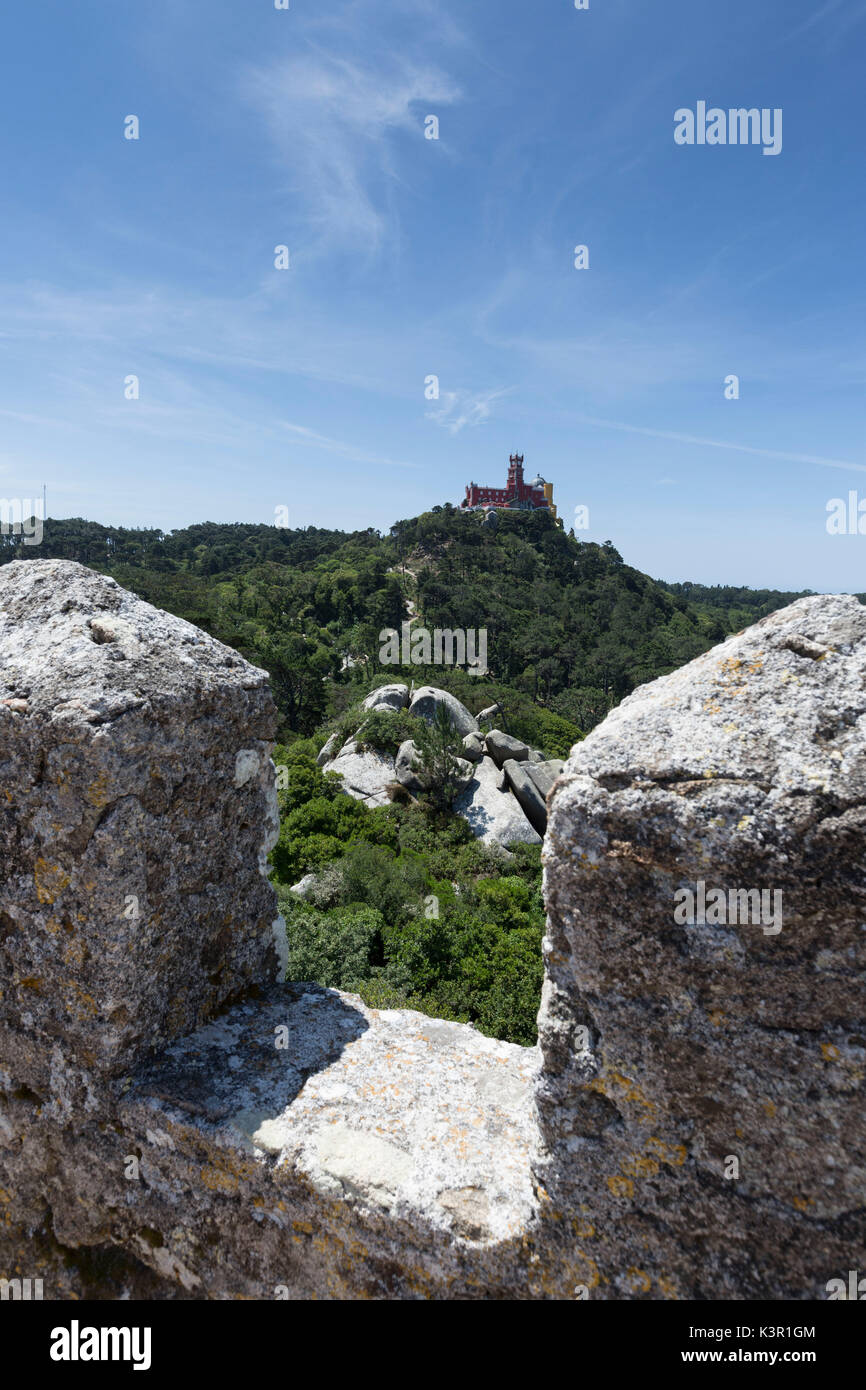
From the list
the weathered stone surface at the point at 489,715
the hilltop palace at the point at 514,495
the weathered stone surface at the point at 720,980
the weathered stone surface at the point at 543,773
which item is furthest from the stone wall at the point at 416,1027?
the hilltop palace at the point at 514,495

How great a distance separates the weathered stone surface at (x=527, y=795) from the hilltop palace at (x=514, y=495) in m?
67.6

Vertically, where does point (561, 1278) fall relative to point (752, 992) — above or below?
below

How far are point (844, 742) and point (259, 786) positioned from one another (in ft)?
7.99

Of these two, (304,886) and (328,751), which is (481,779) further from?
(304,886)

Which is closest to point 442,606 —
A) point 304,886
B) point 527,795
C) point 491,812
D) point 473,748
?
point 473,748

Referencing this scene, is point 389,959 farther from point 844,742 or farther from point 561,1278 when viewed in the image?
point 844,742

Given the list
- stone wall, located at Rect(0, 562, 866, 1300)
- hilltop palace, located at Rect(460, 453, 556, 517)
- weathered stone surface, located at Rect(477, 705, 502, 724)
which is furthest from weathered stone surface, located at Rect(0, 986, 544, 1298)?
hilltop palace, located at Rect(460, 453, 556, 517)

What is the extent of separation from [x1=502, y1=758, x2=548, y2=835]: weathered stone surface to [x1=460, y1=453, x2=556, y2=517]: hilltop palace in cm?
6759

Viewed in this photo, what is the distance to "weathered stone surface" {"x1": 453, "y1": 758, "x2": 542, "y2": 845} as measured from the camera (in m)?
22.5

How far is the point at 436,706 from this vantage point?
28.5m

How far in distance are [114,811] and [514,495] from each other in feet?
300

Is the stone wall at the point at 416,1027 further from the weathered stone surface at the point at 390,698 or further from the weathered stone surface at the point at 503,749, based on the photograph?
the weathered stone surface at the point at 390,698

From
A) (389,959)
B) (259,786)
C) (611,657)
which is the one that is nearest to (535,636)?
(611,657)
